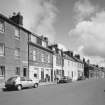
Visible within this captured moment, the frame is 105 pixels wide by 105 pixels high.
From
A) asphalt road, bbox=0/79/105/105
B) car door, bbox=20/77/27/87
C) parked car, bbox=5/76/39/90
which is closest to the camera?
asphalt road, bbox=0/79/105/105

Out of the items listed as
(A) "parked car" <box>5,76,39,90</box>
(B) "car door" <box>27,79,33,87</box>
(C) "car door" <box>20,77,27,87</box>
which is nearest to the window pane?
(B) "car door" <box>27,79,33,87</box>

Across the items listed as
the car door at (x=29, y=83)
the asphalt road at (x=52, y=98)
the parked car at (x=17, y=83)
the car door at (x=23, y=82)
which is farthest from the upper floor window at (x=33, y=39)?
the asphalt road at (x=52, y=98)

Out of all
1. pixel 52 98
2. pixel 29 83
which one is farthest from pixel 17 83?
pixel 52 98

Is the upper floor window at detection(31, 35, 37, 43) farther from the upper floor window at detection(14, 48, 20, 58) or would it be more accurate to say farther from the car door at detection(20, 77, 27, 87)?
the car door at detection(20, 77, 27, 87)

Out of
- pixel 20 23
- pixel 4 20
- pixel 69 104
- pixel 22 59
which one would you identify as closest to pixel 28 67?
pixel 22 59

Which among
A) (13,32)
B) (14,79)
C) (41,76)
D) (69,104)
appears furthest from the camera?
(41,76)

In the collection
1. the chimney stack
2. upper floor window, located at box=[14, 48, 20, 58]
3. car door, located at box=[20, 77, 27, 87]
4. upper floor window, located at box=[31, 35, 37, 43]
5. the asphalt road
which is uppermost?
the chimney stack

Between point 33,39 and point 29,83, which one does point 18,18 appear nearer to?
point 33,39

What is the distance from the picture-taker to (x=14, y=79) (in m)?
19.7

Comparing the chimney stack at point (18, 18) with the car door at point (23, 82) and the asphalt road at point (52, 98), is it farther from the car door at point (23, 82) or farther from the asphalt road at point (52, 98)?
the asphalt road at point (52, 98)

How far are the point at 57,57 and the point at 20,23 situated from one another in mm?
19090

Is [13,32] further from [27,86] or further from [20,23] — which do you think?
[27,86]

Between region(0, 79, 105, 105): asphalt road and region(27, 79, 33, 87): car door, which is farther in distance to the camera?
region(27, 79, 33, 87): car door

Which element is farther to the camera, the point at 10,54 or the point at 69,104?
the point at 10,54
